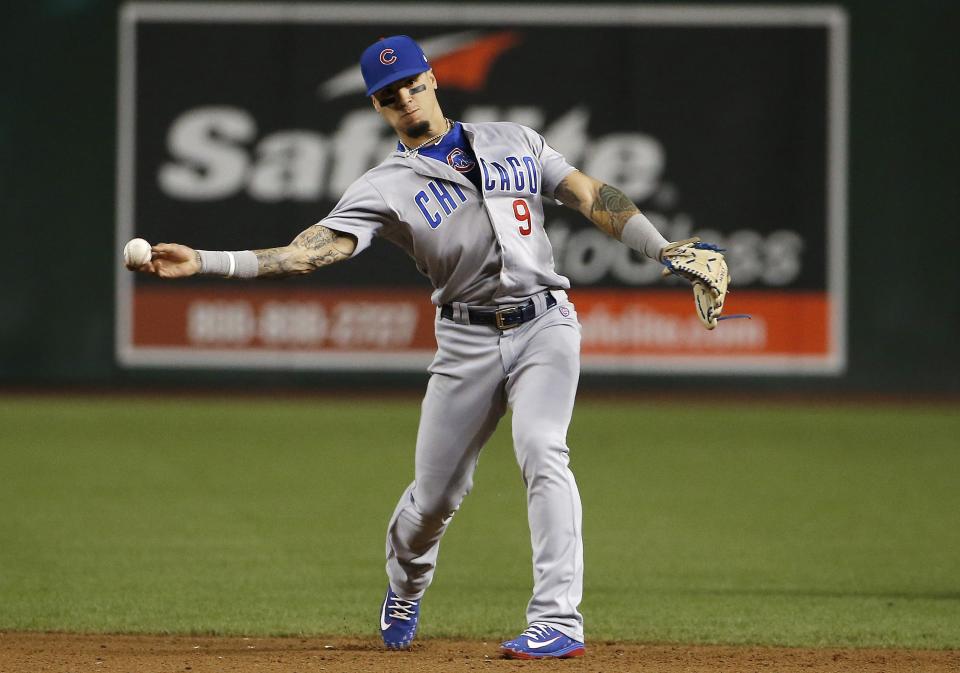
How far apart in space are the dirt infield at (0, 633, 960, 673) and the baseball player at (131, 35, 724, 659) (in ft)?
0.85

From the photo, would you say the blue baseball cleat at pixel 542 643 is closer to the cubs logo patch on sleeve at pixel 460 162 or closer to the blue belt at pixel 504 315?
the blue belt at pixel 504 315

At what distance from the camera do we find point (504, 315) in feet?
16.8

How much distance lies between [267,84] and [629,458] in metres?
5.72

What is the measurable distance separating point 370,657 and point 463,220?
5.03ft

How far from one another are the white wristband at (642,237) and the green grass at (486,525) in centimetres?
156

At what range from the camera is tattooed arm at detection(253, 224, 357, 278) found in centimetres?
482

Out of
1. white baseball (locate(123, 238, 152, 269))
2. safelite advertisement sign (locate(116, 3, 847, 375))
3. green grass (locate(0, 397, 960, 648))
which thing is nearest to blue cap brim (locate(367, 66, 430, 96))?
white baseball (locate(123, 238, 152, 269))

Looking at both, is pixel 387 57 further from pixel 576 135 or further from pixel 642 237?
pixel 576 135

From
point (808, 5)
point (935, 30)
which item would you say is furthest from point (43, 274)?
point (935, 30)

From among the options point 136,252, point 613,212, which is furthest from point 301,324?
point 136,252

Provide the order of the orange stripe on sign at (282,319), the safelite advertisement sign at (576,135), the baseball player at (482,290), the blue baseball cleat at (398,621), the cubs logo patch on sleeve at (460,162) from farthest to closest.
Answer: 1. the safelite advertisement sign at (576,135)
2. the orange stripe on sign at (282,319)
3. the blue baseball cleat at (398,621)
4. the cubs logo patch on sleeve at (460,162)
5. the baseball player at (482,290)

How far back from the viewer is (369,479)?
395 inches

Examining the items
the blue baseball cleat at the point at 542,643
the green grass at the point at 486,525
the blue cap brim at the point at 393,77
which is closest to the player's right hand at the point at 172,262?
the blue cap brim at the point at 393,77

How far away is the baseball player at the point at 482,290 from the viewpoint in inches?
194
